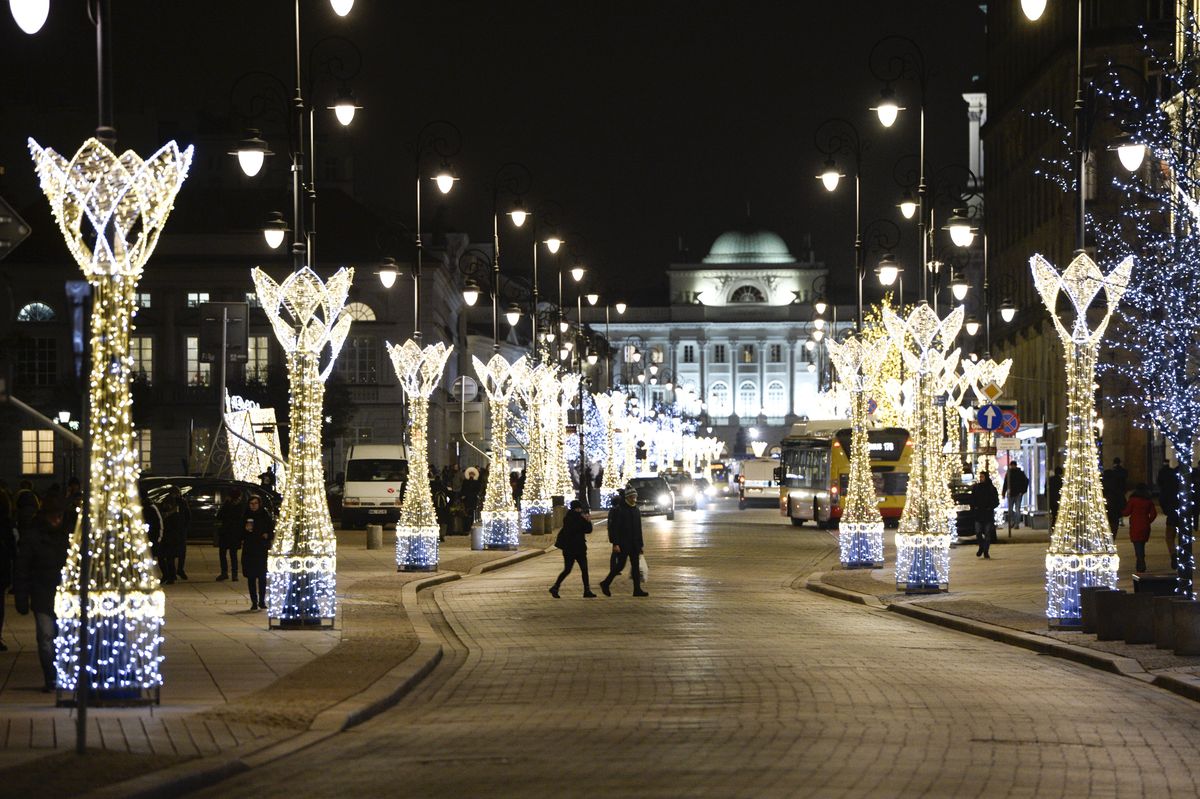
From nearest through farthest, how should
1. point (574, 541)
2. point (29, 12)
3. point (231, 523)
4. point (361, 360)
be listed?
point (29, 12), point (574, 541), point (231, 523), point (361, 360)

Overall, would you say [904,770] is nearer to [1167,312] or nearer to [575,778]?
[575,778]

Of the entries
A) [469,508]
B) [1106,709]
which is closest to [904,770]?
[1106,709]

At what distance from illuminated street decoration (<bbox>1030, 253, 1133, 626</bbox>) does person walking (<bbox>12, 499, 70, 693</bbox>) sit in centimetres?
1079

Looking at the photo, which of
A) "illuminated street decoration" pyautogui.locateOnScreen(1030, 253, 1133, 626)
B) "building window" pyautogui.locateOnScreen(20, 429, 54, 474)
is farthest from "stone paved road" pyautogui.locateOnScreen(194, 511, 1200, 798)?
"building window" pyautogui.locateOnScreen(20, 429, 54, 474)

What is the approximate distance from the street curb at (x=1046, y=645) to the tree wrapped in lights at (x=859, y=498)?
5260 mm

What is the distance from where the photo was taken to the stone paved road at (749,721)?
11594 mm

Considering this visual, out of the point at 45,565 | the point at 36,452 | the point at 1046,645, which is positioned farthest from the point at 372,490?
the point at 45,565

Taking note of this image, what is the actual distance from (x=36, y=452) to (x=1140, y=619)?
70120 mm

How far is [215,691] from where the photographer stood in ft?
53.3

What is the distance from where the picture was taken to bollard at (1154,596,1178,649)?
19.8 meters

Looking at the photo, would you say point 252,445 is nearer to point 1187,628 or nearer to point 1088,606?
point 1088,606

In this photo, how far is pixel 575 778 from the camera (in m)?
11.7

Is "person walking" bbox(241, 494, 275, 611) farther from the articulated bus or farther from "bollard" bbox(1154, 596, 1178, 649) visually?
the articulated bus

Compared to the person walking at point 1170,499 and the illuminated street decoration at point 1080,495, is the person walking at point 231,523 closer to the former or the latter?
the illuminated street decoration at point 1080,495
